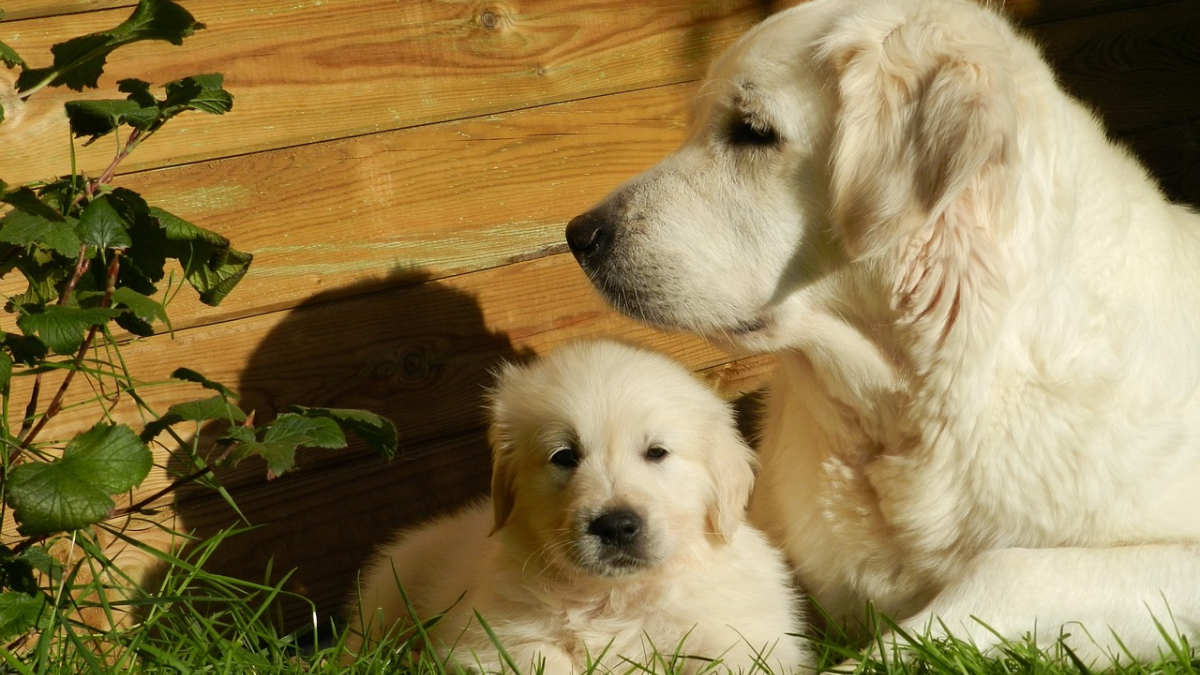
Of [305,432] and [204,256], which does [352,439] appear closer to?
[204,256]

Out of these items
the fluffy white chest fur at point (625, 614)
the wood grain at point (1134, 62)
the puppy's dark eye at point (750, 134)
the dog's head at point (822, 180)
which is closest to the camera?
the dog's head at point (822, 180)

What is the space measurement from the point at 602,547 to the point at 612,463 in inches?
7.6

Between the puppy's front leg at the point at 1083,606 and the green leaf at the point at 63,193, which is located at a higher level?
the green leaf at the point at 63,193

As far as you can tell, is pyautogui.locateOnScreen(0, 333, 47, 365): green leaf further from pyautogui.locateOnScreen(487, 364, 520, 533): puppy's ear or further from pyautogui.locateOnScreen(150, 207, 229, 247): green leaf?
pyautogui.locateOnScreen(487, 364, 520, 533): puppy's ear

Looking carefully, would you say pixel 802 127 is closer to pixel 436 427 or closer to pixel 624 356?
pixel 624 356

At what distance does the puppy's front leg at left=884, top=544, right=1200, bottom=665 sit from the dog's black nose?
3.10 feet

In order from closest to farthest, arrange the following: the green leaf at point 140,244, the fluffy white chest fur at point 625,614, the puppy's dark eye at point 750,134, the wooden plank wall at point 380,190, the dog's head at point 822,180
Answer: the green leaf at point 140,244, the dog's head at point 822,180, the puppy's dark eye at point 750,134, the fluffy white chest fur at point 625,614, the wooden plank wall at point 380,190

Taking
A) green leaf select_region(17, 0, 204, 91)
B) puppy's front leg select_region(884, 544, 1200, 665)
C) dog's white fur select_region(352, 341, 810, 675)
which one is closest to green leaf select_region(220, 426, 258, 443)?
green leaf select_region(17, 0, 204, 91)

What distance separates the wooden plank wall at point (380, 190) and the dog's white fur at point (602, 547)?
0.54 metres

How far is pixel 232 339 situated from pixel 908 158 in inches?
66.6

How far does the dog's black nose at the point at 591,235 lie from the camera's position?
235cm

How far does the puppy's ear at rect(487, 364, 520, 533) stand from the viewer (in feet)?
8.27

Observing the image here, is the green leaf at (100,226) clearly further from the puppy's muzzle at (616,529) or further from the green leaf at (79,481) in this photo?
the puppy's muzzle at (616,529)

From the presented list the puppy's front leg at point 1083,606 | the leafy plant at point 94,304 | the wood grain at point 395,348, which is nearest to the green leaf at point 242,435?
the leafy plant at point 94,304
